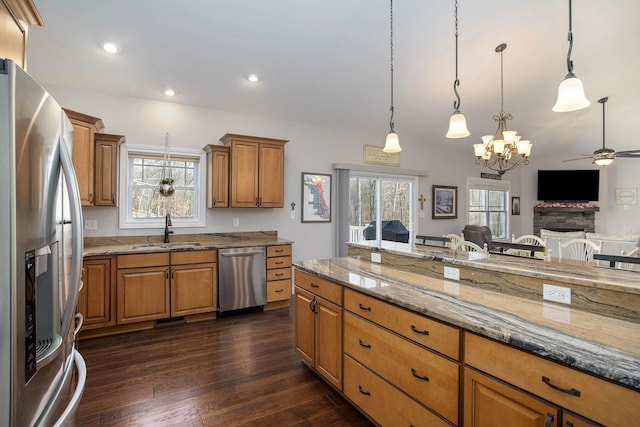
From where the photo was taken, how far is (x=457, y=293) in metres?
1.80

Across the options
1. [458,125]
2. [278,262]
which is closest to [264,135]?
[278,262]

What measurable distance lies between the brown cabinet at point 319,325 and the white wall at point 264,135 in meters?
2.17

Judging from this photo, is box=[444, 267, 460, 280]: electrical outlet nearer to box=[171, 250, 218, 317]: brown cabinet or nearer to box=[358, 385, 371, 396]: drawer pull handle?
box=[358, 385, 371, 396]: drawer pull handle

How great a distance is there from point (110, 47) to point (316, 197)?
124 inches

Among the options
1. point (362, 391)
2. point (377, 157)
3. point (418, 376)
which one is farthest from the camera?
point (377, 157)

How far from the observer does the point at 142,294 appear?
3.35 m

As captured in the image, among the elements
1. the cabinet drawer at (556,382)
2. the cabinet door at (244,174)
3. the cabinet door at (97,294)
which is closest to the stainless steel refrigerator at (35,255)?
the cabinet drawer at (556,382)

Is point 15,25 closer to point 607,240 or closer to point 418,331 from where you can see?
point 418,331

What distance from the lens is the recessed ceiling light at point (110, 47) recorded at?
294cm

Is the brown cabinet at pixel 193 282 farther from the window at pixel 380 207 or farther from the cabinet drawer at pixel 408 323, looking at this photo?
the window at pixel 380 207

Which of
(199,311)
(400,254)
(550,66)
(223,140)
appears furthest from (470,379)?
(550,66)

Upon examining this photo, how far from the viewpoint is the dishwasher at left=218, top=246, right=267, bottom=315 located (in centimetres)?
376

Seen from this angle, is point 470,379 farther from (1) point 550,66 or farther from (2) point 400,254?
(1) point 550,66

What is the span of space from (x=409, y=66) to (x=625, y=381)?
372 centimetres
